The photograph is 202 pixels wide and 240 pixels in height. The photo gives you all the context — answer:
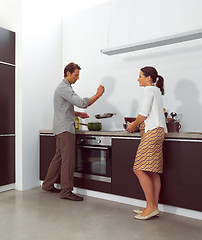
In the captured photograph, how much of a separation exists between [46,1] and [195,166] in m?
3.09

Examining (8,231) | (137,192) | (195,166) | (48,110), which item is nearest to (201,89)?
(195,166)

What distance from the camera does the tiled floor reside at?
2.10 m

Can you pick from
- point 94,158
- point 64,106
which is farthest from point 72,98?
point 94,158

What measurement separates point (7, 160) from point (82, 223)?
151cm

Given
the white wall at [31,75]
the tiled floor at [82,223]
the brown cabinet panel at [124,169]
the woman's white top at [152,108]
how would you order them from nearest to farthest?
the tiled floor at [82,223] → the woman's white top at [152,108] → the brown cabinet panel at [124,169] → the white wall at [31,75]

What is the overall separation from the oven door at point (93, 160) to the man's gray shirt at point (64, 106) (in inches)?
12.7

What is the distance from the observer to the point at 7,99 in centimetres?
337

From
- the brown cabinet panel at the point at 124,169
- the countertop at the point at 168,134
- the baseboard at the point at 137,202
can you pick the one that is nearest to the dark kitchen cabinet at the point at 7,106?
the countertop at the point at 168,134

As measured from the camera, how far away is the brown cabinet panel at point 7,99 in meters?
3.30

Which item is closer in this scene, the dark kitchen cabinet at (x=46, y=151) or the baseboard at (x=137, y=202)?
the baseboard at (x=137, y=202)

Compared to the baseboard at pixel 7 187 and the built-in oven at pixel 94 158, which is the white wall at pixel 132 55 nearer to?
the built-in oven at pixel 94 158

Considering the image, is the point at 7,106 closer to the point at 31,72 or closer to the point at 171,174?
the point at 31,72

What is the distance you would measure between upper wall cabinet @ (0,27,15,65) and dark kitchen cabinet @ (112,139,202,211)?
1.81m

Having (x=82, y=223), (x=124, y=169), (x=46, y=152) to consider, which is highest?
(x=46, y=152)
